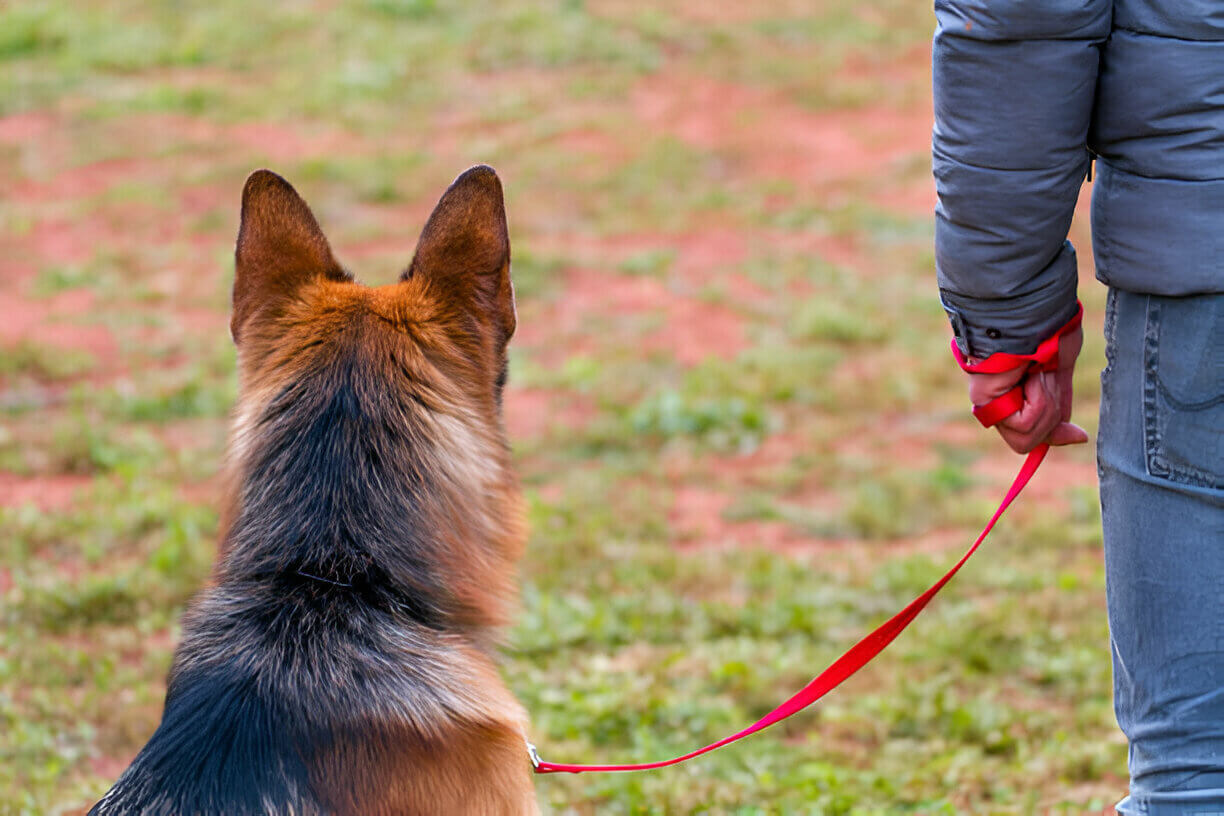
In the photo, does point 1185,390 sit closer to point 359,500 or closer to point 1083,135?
point 1083,135

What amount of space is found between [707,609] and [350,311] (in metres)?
3.26

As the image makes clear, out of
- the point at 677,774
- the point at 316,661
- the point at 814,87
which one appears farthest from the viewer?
the point at 814,87

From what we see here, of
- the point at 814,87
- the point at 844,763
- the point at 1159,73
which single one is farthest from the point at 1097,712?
the point at 814,87

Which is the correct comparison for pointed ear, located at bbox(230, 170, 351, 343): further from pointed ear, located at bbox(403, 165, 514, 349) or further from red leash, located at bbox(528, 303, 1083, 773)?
red leash, located at bbox(528, 303, 1083, 773)

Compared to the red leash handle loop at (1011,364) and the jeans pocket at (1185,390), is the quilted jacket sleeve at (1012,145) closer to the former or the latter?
the red leash handle loop at (1011,364)

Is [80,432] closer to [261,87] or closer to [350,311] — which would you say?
[350,311]

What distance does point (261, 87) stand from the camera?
15312mm

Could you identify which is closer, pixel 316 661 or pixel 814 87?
pixel 316 661

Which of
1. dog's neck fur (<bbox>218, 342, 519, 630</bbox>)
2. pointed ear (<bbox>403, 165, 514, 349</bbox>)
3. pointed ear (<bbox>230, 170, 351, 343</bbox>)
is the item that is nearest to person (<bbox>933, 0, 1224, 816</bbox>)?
pointed ear (<bbox>403, 165, 514, 349</bbox>)

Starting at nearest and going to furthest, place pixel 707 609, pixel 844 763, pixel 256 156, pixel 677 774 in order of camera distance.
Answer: pixel 677 774, pixel 844 763, pixel 707 609, pixel 256 156

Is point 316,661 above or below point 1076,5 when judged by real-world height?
below

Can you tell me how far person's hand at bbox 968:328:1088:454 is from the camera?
8.29 ft

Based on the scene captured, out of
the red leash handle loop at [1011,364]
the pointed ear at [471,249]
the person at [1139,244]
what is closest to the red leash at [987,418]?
the red leash handle loop at [1011,364]

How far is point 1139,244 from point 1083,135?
0.68ft
